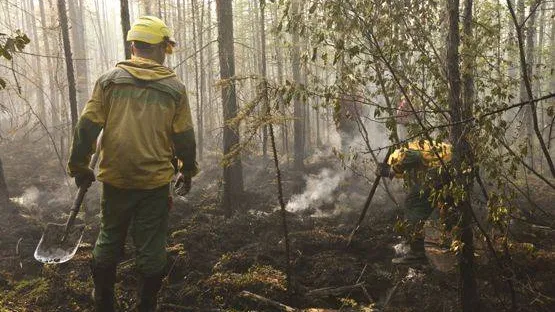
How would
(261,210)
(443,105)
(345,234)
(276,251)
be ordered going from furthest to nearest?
1. (261,210)
2. (345,234)
3. (276,251)
4. (443,105)

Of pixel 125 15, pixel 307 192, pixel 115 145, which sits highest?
pixel 125 15

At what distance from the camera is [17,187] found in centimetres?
1220

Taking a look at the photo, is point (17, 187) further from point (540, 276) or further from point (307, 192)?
point (540, 276)

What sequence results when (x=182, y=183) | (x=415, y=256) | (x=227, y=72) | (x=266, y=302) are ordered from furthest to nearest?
(x=227, y=72)
(x=415, y=256)
(x=182, y=183)
(x=266, y=302)

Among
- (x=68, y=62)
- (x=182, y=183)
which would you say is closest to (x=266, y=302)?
(x=182, y=183)

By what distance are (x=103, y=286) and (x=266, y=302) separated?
1.40 meters

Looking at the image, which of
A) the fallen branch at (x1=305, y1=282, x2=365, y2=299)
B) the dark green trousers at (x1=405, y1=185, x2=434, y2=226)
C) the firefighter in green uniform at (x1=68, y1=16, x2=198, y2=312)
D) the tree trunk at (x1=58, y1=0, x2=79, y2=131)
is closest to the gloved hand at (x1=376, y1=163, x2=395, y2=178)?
the dark green trousers at (x1=405, y1=185, x2=434, y2=226)

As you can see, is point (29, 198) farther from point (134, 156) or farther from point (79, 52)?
point (79, 52)

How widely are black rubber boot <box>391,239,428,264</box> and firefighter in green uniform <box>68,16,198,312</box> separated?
2873mm

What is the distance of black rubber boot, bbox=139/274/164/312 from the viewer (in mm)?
3549

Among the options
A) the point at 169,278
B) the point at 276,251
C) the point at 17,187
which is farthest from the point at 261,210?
the point at 17,187

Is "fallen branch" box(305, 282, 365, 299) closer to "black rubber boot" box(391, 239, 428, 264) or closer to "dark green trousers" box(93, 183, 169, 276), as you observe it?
"black rubber boot" box(391, 239, 428, 264)

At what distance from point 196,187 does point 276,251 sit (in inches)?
288

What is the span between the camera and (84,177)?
3729 millimetres
